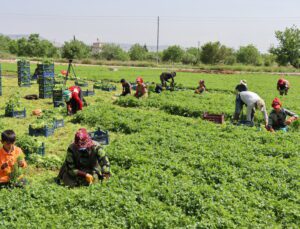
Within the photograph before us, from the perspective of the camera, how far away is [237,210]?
260 inches

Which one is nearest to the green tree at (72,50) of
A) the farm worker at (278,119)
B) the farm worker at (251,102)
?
the farm worker at (251,102)

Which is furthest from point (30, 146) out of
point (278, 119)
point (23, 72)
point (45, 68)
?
point (23, 72)

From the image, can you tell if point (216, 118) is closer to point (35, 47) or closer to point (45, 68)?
point (45, 68)

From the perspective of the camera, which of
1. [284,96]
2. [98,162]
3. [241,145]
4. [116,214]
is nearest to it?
[116,214]

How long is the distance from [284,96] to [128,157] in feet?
55.4

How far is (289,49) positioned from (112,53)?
181 ft

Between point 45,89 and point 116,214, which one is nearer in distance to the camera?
point 116,214

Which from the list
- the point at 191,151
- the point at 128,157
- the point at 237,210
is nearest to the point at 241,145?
the point at 191,151

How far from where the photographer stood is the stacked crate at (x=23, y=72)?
24.2 metres

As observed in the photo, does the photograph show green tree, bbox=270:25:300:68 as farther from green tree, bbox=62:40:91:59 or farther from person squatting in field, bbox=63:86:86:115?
person squatting in field, bbox=63:86:86:115

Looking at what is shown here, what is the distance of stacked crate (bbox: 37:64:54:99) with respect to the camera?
2059 centimetres

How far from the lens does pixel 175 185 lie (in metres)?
7.56

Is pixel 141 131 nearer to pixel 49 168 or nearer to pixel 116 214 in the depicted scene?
Result: pixel 49 168

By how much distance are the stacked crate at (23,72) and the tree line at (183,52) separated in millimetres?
52833
